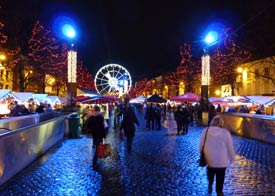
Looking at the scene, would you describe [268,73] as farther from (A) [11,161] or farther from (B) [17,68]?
(A) [11,161]

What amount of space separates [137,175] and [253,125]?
10961 millimetres

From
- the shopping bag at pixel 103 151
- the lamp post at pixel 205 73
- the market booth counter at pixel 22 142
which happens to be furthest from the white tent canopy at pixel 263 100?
the shopping bag at pixel 103 151

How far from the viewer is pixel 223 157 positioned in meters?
7.07

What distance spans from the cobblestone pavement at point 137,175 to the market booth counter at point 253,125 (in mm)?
2550

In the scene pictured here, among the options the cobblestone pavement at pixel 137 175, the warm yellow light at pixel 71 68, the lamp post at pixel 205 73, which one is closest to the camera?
the cobblestone pavement at pixel 137 175

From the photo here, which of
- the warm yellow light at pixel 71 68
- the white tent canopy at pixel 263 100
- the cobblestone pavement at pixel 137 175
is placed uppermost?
the warm yellow light at pixel 71 68

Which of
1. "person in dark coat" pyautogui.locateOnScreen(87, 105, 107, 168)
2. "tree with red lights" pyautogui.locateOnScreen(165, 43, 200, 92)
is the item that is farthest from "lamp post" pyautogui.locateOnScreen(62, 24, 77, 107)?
"tree with red lights" pyautogui.locateOnScreen(165, 43, 200, 92)

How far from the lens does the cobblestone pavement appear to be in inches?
313

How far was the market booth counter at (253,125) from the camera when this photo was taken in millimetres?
16750

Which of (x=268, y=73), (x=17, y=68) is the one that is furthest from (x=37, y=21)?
(x=268, y=73)

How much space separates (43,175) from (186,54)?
194 ft

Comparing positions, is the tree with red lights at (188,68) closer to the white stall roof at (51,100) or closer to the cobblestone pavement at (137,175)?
the white stall roof at (51,100)

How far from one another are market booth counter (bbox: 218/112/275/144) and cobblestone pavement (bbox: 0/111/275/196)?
100 inches

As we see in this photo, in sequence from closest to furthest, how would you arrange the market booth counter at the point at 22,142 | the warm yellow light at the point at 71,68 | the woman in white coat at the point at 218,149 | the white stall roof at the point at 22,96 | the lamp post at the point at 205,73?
the woman in white coat at the point at 218,149, the market booth counter at the point at 22,142, the warm yellow light at the point at 71,68, the lamp post at the point at 205,73, the white stall roof at the point at 22,96
